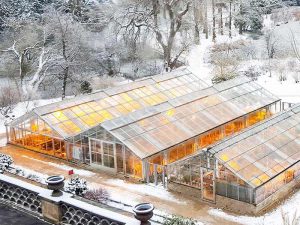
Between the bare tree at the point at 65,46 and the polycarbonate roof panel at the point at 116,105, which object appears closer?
the polycarbonate roof panel at the point at 116,105

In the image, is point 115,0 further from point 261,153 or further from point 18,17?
point 261,153

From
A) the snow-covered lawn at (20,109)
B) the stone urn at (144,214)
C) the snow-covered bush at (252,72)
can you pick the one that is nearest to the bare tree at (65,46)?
the snow-covered lawn at (20,109)

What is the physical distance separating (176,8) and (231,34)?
31.5 ft

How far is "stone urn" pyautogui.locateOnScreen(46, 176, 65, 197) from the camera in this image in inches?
362

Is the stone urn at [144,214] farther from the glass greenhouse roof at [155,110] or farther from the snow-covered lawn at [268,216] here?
the glass greenhouse roof at [155,110]

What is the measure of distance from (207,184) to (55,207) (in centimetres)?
1255

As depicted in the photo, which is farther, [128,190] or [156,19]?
[156,19]

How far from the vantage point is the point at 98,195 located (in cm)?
2062

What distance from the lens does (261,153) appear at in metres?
21.9

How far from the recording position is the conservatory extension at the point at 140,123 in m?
24.3

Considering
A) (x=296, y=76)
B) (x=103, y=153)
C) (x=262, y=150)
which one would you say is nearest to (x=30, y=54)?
(x=103, y=153)

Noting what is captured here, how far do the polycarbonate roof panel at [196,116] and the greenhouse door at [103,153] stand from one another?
92cm

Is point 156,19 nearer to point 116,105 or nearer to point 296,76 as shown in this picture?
point 296,76

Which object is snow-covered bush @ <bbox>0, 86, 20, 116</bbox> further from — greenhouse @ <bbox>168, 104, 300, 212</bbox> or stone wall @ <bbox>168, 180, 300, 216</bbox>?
stone wall @ <bbox>168, 180, 300, 216</bbox>
